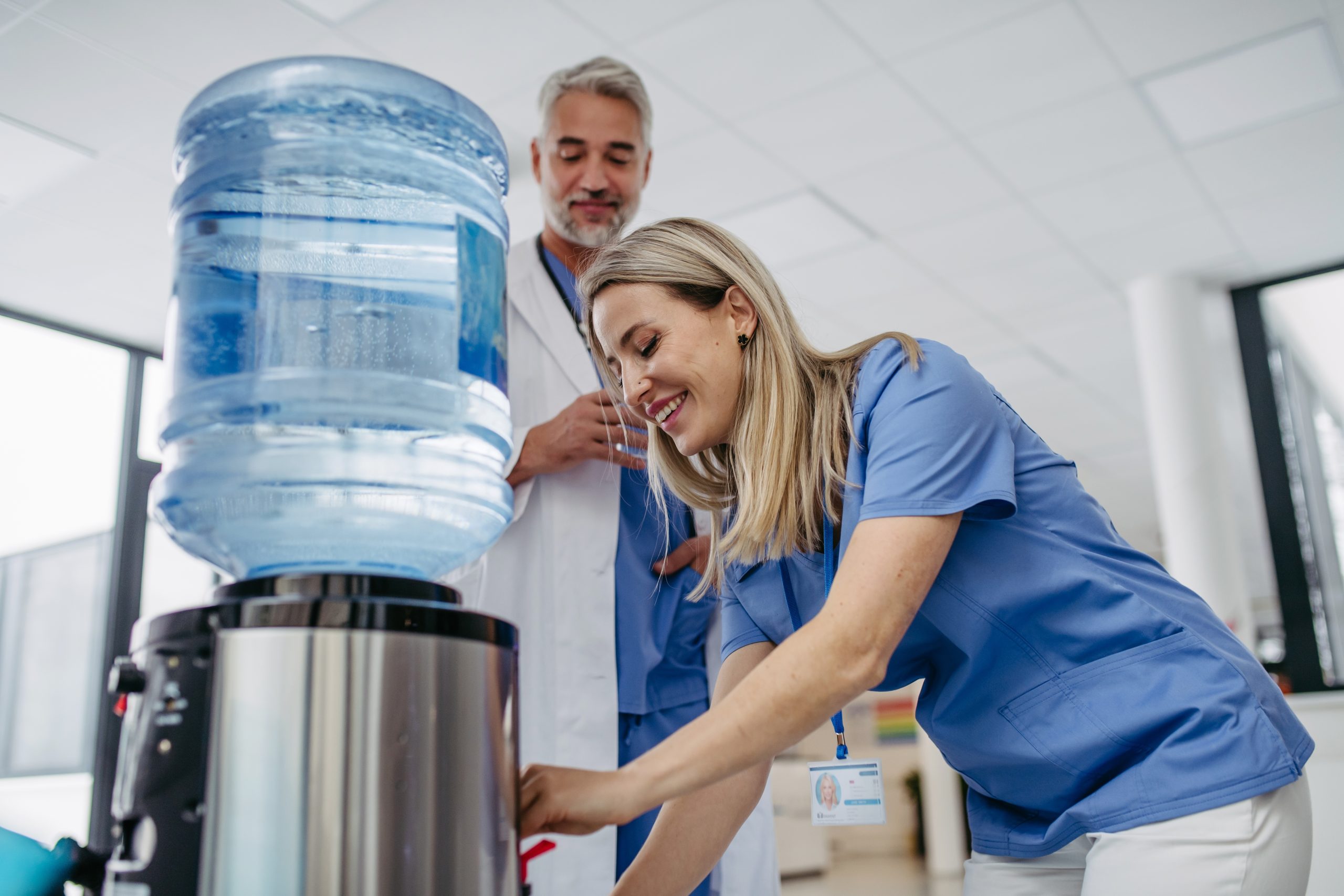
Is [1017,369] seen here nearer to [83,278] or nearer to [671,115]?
[671,115]

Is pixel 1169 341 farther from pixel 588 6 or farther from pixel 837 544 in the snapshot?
pixel 837 544

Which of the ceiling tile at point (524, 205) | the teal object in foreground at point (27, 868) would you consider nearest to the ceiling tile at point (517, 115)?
the ceiling tile at point (524, 205)

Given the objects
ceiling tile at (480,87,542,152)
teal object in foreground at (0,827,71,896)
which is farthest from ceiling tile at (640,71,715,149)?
teal object in foreground at (0,827,71,896)

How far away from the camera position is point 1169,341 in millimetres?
4664

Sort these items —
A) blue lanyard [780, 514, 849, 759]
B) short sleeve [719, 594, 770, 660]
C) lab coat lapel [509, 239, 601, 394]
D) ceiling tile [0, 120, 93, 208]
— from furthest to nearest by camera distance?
1. ceiling tile [0, 120, 93, 208]
2. lab coat lapel [509, 239, 601, 394]
3. short sleeve [719, 594, 770, 660]
4. blue lanyard [780, 514, 849, 759]

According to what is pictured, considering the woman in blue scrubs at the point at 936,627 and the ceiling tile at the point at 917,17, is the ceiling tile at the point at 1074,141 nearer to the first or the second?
the ceiling tile at the point at 917,17

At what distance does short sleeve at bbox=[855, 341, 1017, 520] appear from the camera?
0.90 metres

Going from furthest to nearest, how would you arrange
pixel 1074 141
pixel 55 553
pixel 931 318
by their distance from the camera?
pixel 931 318
pixel 55 553
pixel 1074 141

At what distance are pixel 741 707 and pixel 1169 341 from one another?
14.4 ft

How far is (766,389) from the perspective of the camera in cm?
109

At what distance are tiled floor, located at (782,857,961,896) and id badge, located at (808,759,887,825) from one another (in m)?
3.87

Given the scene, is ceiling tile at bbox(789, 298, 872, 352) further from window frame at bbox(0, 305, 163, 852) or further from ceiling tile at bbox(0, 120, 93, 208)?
window frame at bbox(0, 305, 163, 852)

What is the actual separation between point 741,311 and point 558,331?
0.53m

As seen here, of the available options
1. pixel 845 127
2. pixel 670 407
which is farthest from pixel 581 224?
pixel 845 127
